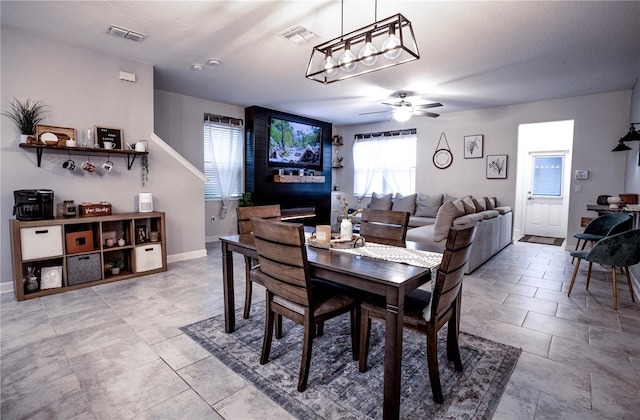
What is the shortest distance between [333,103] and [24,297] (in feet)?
16.3

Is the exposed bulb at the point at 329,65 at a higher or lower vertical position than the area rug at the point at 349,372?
higher

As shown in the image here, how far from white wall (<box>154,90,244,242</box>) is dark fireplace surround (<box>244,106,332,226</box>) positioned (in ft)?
1.37

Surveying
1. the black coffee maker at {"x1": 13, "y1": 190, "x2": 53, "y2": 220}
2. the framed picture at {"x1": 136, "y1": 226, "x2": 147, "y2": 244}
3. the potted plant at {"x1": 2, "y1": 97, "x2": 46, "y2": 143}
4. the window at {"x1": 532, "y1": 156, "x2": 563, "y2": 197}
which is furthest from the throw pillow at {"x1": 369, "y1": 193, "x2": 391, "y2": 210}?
the potted plant at {"x1": 2, "y1": 97, "x2": 46, "y2": 143}

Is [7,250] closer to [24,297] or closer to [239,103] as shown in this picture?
[24,297]

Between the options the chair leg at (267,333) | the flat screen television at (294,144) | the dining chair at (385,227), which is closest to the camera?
the chair leg at (267,333)

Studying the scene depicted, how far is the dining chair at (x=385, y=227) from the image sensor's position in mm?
2553

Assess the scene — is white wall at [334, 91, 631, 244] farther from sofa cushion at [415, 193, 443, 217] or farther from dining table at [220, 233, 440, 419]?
dining table at [220, 233, 440, 419]

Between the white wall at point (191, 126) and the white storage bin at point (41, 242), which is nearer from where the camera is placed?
the white storage bin at point (41, 242)

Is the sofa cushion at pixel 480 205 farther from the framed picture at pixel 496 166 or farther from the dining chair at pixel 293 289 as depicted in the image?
the dining chair at pixel 293 289

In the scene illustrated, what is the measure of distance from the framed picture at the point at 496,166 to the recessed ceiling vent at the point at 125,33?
5918 mm

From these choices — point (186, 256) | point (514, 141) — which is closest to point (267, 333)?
point (186, 256)

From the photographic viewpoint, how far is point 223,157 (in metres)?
6.00

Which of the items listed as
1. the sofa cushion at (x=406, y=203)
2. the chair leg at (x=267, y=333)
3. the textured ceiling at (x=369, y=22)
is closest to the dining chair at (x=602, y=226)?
the textured ceiling at (x=369, y=22)

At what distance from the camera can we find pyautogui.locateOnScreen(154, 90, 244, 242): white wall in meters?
5.23
